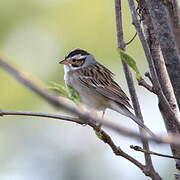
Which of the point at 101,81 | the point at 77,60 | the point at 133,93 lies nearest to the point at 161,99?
the point at 133,93

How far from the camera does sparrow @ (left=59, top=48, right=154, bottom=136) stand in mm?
3414

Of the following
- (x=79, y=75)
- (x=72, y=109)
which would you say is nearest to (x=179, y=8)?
(x=72, y=109)

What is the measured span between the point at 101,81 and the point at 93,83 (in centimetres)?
5

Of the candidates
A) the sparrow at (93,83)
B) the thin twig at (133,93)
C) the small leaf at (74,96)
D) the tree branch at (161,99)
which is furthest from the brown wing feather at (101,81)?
the tree branch at (161,99)

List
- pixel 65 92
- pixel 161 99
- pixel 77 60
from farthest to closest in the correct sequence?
pixel 77 60, pixel 65 92, pixel 161 99

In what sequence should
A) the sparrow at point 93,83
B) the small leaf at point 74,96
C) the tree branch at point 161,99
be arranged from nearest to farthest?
the tree branch at point 161,99, the small leaf at point 74,96, the sparrow at point 93,83

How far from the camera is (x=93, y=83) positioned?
376 cm

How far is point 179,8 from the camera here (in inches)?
63.2

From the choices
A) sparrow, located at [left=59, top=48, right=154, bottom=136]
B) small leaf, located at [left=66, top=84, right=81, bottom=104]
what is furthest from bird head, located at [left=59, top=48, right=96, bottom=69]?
small leaf, located at [left=66, top=84, right=81, bottom=104]

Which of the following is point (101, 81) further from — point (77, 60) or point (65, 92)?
point (65, 92)

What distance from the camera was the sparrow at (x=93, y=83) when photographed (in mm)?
3414

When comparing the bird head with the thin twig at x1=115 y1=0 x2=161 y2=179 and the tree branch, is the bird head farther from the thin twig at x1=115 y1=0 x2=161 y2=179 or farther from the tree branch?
the tree branch

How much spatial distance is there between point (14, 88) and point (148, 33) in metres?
3.27

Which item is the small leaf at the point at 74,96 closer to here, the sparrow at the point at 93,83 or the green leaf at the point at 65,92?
the green leaf at the point at 65,92
